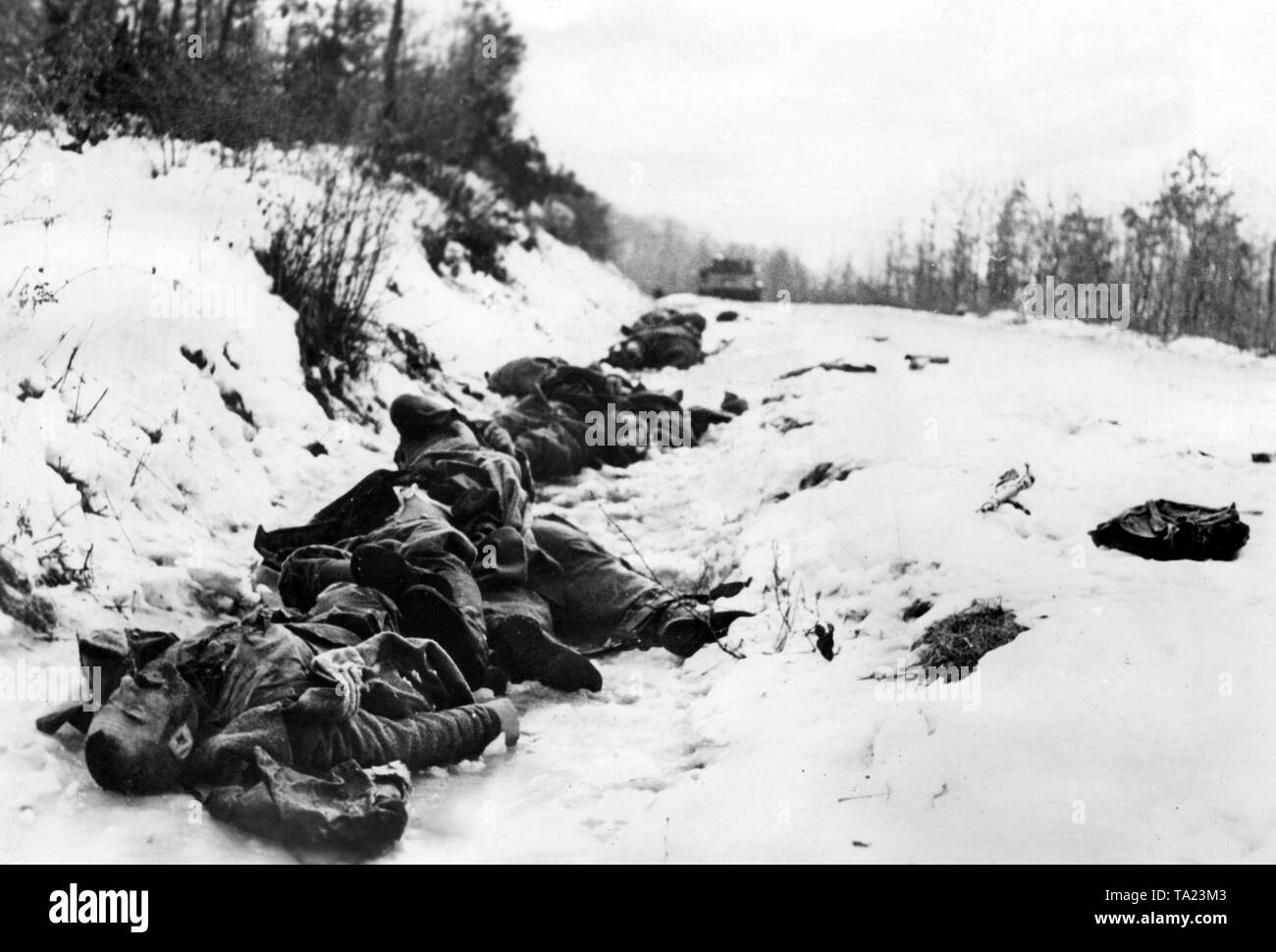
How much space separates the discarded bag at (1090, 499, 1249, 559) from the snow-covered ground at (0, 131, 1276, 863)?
9 centimetres

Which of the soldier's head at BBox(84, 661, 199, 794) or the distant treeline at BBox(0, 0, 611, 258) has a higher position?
the distant treeline at BBox(0, 0, 611, 258)

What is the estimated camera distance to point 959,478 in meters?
4.82

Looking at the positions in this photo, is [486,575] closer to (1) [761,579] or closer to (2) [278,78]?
(1) [761,579]

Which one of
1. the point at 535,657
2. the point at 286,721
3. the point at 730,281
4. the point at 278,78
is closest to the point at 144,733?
the point at 286,721

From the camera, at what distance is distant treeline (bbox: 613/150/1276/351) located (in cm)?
1097

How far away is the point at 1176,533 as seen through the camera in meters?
3.77

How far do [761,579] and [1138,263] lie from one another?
9.87m

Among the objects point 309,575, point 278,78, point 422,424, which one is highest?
point 278,78

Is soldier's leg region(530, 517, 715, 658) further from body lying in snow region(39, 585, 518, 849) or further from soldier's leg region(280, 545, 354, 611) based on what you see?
body lying in snow region(39, 585, 518, 849)

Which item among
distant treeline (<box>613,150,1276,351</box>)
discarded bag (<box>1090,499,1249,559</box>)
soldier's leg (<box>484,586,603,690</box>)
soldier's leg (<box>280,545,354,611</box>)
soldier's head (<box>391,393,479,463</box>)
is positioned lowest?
soldier's leg (<box>484,586,603,690</box>)

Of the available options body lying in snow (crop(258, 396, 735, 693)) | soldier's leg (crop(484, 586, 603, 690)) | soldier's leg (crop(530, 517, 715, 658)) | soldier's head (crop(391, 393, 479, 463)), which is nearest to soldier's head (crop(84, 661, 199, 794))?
body lying in snow (crop(258, 396, 735, 693))

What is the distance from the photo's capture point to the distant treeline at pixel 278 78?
696 cm

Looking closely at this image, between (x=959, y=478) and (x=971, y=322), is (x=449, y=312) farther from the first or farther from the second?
(x=971, y=322)
